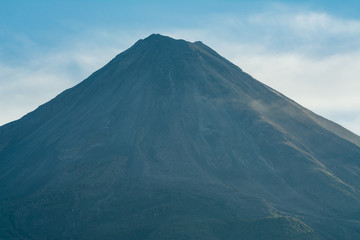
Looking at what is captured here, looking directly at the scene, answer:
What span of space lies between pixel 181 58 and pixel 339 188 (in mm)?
66593

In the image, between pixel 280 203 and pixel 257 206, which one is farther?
pixel 280 203

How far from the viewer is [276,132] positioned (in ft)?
362

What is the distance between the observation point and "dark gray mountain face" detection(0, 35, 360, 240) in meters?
79.6

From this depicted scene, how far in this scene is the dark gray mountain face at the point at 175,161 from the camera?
79.6 meters

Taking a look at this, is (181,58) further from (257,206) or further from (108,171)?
(257,206)

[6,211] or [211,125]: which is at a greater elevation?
[211,125]

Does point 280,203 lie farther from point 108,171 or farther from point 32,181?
point 32,181

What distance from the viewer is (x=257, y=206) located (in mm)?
81062

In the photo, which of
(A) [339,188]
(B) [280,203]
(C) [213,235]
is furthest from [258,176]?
(C) [213,235]

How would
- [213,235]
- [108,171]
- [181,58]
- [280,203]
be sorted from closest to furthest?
[213,235] < [280,203] < [108,171] < [181,58]

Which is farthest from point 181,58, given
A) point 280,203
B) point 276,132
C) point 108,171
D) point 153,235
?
point 153,235

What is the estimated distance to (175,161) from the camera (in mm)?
99375

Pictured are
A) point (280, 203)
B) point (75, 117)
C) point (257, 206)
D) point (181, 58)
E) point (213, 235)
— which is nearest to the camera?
point (213, 235)

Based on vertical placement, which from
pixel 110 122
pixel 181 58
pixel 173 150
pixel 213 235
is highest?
pixel 181 58
